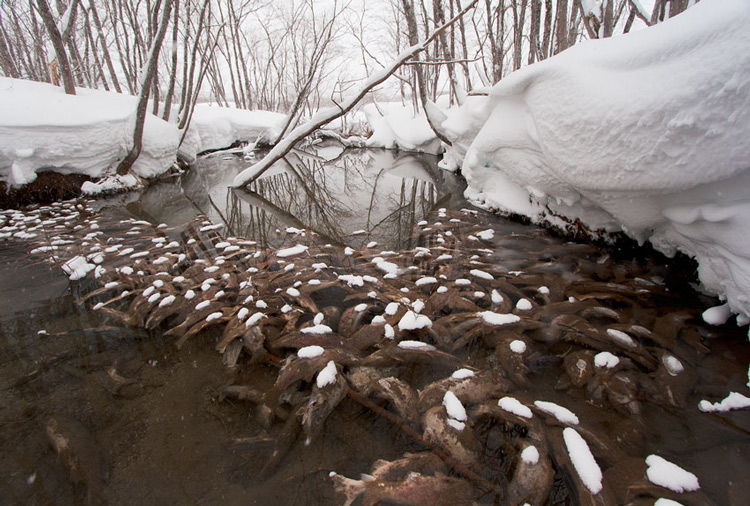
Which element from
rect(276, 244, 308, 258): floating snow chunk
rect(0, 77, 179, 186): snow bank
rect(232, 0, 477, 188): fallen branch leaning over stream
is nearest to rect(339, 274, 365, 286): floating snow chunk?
rect(276, 244, 308, 258): floating snow chunk

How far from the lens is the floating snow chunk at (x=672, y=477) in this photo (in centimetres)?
100

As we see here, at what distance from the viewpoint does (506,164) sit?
3.60m

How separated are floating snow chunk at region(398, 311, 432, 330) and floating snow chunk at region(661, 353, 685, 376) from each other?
1126 millimetres

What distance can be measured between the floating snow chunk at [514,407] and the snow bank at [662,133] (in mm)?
1442

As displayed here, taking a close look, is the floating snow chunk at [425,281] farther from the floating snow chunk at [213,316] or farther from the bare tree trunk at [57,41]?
the bare tree trunk at [57,41]

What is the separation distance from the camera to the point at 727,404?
51.2 inches

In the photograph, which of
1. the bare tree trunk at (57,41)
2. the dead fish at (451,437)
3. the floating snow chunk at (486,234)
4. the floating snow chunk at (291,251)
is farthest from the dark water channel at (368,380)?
the bare tree trunk at (57,41)

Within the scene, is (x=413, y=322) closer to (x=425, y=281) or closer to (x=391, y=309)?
(x=391, y=309)

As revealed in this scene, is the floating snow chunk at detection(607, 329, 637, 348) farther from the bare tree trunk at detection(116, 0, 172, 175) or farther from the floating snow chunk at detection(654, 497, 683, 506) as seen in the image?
the bare tree trunk at detection(116, 0, 172, 175)

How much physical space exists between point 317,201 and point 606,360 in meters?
4.51

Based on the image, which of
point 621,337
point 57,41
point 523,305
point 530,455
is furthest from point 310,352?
point 57,41

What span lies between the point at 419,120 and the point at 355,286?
1112 centimetres

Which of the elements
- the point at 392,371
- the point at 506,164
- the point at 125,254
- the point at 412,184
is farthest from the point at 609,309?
the point at 412,184

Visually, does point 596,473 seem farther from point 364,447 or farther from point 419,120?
point 419,120
